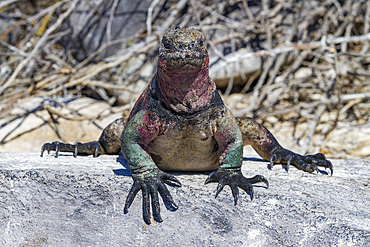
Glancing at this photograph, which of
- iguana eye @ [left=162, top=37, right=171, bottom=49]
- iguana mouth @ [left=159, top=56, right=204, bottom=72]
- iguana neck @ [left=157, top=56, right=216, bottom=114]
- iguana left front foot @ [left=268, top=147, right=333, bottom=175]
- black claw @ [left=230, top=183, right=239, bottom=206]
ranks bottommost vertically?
iguana left front foot @ [left=268, top=147, right=333, bottom=175]

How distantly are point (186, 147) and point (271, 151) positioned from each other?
2.96ft

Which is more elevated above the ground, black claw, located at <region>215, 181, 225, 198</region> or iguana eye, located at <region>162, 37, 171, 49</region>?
iguana eye, located at <region>162, 37, 171, 49</region>

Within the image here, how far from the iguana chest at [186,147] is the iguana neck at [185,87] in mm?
118

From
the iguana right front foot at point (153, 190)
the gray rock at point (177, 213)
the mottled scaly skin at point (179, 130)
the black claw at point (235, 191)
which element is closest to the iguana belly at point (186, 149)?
the mottled scaly skin at point (179, 130)

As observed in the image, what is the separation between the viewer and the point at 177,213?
99.9 inches

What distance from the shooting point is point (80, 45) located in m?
6.80

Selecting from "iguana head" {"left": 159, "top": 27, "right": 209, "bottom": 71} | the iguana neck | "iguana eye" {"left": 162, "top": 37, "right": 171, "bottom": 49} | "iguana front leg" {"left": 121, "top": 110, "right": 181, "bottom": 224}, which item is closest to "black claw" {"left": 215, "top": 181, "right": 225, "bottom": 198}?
"iguana front leg" {"left": 121, "top": 110, "right": 181, "bottom": 224}

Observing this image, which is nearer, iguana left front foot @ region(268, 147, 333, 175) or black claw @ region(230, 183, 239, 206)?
black claw @ region(230, 183, 239, 206)

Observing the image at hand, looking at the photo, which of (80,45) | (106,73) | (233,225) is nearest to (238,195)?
(233,225)

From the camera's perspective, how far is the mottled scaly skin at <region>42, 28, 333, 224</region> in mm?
2412

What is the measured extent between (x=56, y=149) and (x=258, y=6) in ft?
15.2

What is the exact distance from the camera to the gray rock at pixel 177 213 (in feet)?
7.91

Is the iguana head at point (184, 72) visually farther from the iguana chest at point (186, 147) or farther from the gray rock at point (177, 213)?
the gray rock at point (177, 213)

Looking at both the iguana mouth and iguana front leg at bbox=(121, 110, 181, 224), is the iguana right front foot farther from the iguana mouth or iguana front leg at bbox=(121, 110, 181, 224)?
the iguana mouth
